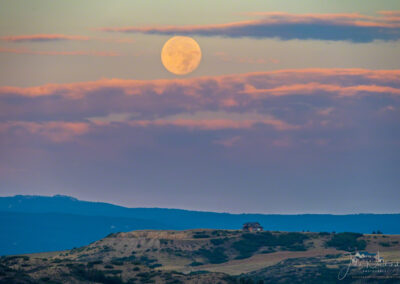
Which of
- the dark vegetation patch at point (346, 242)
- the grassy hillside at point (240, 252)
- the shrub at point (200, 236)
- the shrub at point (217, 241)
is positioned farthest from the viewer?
the shrub at point (200, 236)

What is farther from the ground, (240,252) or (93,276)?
(240,252)

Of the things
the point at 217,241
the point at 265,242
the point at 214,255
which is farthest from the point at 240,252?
the point at 265,242

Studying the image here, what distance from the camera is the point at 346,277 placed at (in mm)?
126812

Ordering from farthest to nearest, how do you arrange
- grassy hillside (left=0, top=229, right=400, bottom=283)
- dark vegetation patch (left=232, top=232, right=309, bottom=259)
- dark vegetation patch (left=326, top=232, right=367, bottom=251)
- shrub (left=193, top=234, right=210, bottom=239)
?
shrub (left=193, top=234, right=210, bottom=239), dark vegetation patch (left=232, top=232, right=309, bottom=259), dark vegetation patch (left=326, top=232, right=367, bottom=251), grassy hillside (left=0, top=229, right=400, bottom=283)

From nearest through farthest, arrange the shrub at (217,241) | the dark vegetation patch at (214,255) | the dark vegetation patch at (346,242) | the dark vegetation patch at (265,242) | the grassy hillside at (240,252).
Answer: the grassy hillside at (240,252) → the dark vegetation patch at (346,242) → the dark vegetation patch at (214,255) → the dark vegetation patch at (265,242) → the shrub at (217,241)

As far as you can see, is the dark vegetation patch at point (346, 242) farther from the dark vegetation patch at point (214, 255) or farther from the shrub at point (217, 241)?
the shrub at point (217, 241)

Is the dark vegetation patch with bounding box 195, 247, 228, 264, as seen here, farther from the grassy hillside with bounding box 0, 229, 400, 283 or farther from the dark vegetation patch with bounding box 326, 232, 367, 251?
the dark vegetation patch with bounding box 326, 232, 367, 251

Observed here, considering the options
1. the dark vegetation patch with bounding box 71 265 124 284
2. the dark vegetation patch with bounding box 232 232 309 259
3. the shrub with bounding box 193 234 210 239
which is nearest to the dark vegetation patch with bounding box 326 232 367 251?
the dark vegetation patch with bounding box 232 232 309 259

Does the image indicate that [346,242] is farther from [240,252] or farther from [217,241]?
[217,241]

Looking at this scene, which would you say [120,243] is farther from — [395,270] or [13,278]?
[13,278]

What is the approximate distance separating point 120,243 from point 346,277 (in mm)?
71158

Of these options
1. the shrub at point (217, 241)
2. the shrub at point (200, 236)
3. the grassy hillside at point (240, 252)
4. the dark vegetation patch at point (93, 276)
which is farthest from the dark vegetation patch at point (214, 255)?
the dark vegetation patch at point (93, 276)

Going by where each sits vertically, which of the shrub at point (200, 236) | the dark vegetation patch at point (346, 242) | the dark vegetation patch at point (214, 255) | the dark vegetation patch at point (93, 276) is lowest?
the dark vegetation patch at point (93, 276)

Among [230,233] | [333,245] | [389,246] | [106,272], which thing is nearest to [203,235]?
[230,233]
